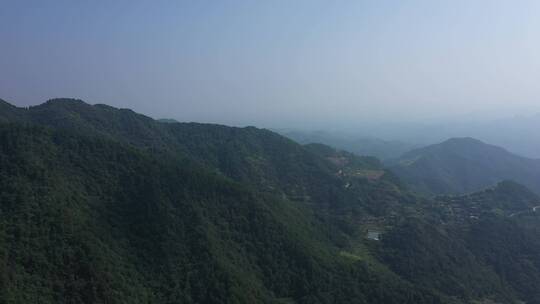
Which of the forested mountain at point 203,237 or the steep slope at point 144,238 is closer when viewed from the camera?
the steep slope at point 144,238

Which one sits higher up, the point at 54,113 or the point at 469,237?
the point at 54,113

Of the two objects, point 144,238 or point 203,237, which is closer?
point 144,238

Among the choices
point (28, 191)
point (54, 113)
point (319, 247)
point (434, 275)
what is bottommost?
point (434, 275)

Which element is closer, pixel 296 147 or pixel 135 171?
pixel 135 171

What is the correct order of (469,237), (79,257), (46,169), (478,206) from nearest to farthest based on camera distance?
(79,257) < (46,169) < (469,237) < (478,206)

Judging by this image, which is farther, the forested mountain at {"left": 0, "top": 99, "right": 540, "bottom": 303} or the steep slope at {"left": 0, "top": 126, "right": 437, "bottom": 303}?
the forested mountain at {"left": 0, "top": 99, "right": 540, "bottom": 303}

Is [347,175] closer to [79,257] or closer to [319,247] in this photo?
[319,247]

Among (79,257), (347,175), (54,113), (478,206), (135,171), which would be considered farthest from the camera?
(347,175)

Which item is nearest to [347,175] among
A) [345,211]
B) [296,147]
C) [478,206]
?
[296,147]
